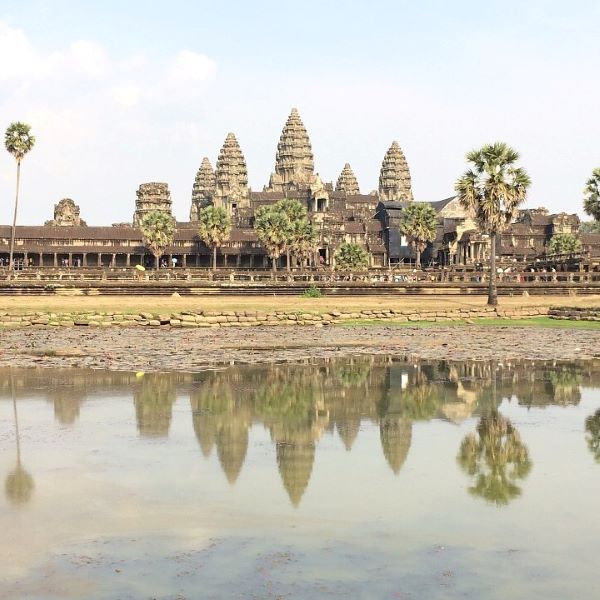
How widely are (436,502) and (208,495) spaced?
279 centimetres

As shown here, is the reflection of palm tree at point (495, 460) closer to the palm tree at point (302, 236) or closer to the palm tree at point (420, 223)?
the palm tree at point (302, 236)

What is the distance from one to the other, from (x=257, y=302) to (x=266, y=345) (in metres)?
24.7

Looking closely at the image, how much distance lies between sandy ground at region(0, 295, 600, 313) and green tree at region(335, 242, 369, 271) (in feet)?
207

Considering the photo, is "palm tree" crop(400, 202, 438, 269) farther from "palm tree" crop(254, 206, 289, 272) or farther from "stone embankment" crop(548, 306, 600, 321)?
"stone embankment" crop(548, 306, 600, 321)

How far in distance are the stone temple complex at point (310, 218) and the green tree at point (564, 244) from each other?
2045 millimetres

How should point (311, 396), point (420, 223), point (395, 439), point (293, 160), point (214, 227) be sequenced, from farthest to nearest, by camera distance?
point (293, 160), point (420, 223), point (214, 227), point (311, 396), point (395, 439)

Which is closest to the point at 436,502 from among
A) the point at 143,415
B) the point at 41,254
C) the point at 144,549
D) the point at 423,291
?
the point at 144,549

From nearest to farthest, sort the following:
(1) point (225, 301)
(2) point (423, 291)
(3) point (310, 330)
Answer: (3) point (310, 330), (1) point (225, 301), (2) point (423, 291)

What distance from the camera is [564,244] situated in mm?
143250

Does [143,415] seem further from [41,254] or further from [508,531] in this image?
[41,254]

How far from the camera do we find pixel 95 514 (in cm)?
1130

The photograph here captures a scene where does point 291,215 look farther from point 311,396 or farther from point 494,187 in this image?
point 311,396

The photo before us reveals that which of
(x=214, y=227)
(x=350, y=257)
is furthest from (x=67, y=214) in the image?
(x=350, y=257)

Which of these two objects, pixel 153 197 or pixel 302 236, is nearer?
pixel 302 236
